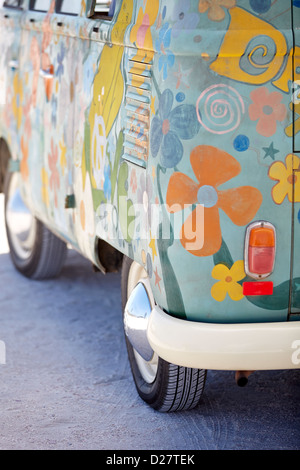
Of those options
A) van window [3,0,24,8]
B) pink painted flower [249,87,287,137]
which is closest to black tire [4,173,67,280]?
van window [3,0,24,8]

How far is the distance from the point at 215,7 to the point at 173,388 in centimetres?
160

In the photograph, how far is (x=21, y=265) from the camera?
5758 mm

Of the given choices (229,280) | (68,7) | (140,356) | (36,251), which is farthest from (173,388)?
(36,251)

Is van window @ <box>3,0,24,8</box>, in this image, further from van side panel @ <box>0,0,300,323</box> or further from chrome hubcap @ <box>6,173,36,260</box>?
van side panel @ <box>0,0,300,323</box>

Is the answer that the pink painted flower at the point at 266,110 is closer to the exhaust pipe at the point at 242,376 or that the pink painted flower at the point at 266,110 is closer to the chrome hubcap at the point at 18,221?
the exhaust pipe at the point at 242,376

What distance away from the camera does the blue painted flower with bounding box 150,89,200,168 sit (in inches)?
116

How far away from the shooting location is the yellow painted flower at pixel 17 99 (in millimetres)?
5211

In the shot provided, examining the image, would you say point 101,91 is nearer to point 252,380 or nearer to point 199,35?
point 199,35

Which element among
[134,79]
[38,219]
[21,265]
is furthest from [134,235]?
[21,265]

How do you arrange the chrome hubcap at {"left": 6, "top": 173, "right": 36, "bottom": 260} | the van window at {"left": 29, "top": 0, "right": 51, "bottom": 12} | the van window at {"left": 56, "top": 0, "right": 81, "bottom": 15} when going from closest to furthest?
the van window at {"left": 56, "top": 0, "right": 81, "bottom": 15}
the van window at {"left": 29, "top": 0, "right": 51, "bottom": 12}
the chrome hubcap at {"left": 6, "top": 173, "right": 36, "bottom": 260}

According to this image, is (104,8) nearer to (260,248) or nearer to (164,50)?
(164,50)

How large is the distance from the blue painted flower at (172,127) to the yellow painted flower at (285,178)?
0.33 metres

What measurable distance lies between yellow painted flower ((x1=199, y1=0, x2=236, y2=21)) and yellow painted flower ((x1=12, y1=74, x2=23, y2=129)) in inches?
99.0

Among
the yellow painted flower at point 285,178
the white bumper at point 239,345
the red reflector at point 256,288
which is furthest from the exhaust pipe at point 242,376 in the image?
the yellow painted flower at point 285,178
